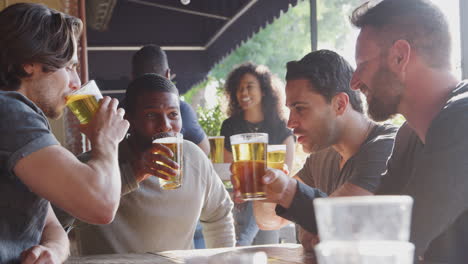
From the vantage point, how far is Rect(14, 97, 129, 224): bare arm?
1356 mm

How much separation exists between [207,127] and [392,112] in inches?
275

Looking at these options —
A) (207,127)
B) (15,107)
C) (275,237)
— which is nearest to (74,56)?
(15,107)

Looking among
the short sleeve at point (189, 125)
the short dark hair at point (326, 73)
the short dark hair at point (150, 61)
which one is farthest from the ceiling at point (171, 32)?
the short dark hair at point (326, 73)

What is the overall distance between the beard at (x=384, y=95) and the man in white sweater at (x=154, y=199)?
87 cm

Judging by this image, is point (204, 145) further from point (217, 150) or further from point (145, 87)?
point (145, 87)

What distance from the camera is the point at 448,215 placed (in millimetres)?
1258

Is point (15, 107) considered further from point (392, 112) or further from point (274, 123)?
point (274, 123)

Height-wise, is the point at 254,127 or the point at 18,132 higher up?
the point at 254,127

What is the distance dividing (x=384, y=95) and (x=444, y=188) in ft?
2.04

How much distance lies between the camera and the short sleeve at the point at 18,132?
1.35m

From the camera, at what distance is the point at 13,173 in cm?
144

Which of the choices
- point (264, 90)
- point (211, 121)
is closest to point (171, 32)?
point (211, 121)

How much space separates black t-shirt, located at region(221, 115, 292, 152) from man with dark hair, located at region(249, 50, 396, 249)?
6.29 feet

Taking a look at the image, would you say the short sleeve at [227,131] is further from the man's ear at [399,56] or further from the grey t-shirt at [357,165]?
the man's ear at [399,56]
